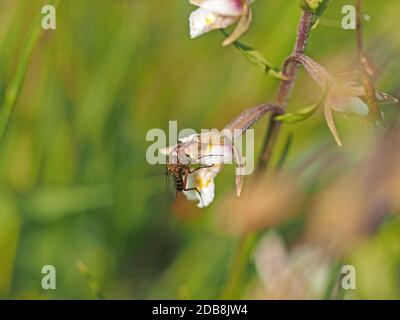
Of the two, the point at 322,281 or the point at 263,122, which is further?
the point at 263,122

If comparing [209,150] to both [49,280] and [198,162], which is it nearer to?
[198,162]

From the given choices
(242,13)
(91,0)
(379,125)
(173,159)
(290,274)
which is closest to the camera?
(242,13)

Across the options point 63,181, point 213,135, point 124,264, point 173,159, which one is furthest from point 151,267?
point 213,135

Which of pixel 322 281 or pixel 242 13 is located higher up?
pixel 242 13

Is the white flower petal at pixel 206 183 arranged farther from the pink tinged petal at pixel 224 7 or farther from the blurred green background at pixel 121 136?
the blurred green background at pixel 121 136

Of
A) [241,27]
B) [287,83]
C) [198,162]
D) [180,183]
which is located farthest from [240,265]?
[241,27]

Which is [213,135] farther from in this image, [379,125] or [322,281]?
[322,281]
